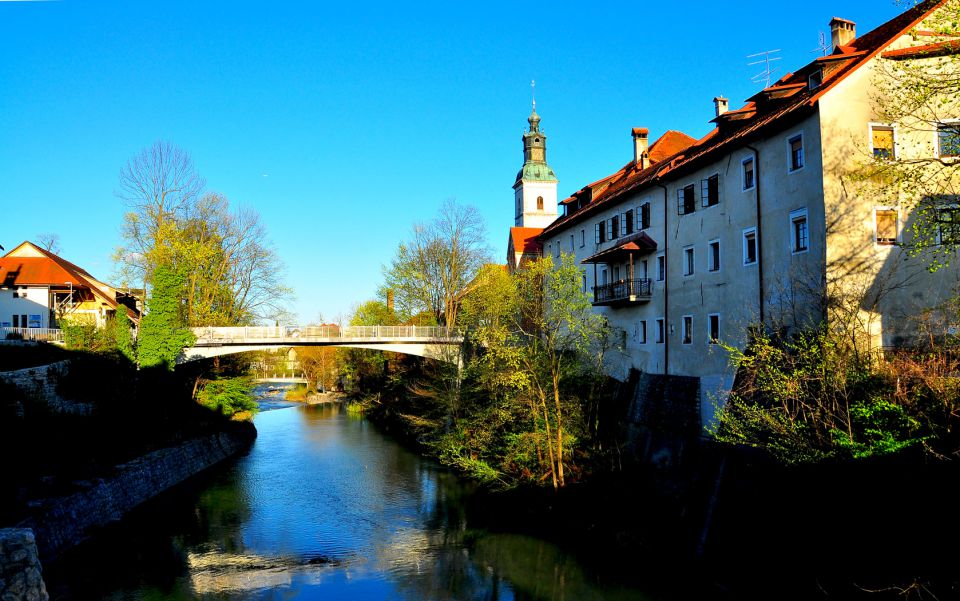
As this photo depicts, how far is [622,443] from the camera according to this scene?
84.5 feet

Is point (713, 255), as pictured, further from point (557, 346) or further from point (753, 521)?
point (753, 521)

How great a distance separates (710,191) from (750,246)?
10.2 feet

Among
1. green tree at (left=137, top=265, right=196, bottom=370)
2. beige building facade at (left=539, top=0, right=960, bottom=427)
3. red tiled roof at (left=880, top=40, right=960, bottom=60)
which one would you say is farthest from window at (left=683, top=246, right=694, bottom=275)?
green tree at (left=137, top=265, right=196, bottom=370)

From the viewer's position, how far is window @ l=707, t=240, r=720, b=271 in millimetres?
22406

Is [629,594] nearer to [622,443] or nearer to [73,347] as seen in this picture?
→ [622,443]

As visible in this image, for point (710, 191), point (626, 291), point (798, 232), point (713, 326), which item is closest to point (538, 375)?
point (626, 291)

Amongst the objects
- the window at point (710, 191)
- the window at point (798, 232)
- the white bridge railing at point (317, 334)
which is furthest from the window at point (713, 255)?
the white bridge railing at point (317, 334)

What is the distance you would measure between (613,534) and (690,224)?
11.0 m

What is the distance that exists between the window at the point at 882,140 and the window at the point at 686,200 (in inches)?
258

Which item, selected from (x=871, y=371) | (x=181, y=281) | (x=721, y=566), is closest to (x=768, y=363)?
(x=871, y=371)

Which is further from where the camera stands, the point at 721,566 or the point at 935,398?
the point at 721,566

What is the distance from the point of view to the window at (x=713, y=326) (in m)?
21.9

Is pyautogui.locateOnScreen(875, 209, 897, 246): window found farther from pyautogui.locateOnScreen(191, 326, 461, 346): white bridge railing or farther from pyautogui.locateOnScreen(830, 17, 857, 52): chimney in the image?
pyautogui.locateOnScreen(191, 326, 461, 346): white bridge railing

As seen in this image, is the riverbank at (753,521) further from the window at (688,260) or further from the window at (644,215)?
the window at (644,215)
